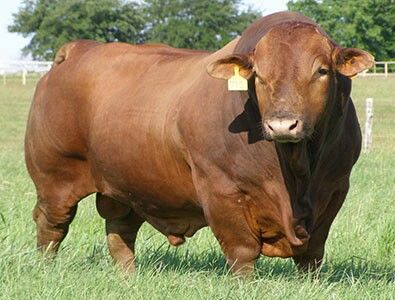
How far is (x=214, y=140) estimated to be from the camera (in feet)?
19.2

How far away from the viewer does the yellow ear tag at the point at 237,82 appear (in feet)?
18.3

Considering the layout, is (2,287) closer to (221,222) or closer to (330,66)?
(221,222)

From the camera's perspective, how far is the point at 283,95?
17.0ft

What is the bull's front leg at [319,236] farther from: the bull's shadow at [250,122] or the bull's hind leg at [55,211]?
the bull's hind leg at [55,211]

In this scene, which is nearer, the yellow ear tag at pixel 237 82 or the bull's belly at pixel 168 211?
the yellow ear tag at pixel 237 82

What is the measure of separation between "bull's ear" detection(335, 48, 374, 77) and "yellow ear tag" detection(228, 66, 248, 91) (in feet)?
1.70

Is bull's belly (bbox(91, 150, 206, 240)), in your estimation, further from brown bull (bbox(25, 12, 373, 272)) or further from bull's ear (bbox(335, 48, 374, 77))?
bull's ear (bbox(335, 48, 374, 77))

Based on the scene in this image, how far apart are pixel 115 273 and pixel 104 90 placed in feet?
6.34

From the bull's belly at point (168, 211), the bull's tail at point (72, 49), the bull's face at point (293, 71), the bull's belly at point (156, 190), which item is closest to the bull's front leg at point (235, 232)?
the bull's belly at point (156, 190)

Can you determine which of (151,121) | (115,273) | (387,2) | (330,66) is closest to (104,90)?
(151,121)


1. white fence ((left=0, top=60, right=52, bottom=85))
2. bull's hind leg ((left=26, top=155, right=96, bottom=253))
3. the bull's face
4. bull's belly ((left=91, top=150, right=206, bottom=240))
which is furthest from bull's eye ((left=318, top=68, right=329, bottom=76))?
white fence ((left=0, top=60, right=52, bottom=85))

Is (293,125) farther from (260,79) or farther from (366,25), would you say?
(366,25)

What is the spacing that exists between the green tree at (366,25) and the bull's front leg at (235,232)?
6522 centimetres

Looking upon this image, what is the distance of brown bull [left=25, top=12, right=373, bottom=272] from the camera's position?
5.39 meters
